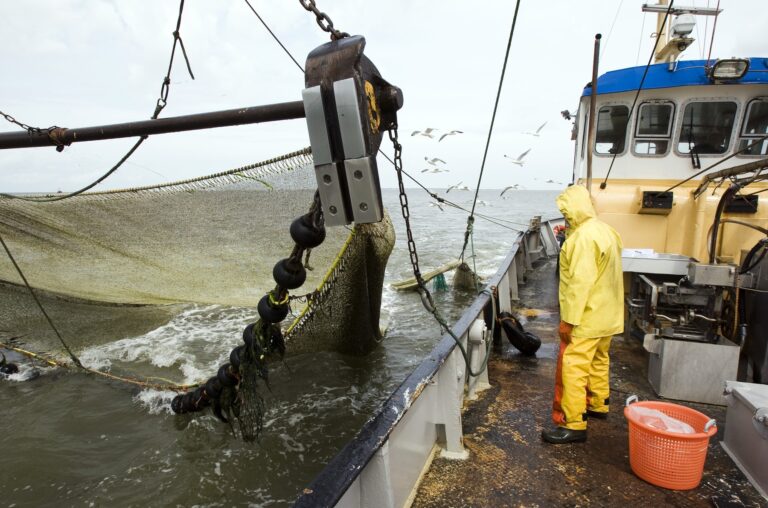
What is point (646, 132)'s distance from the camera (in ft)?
18.0

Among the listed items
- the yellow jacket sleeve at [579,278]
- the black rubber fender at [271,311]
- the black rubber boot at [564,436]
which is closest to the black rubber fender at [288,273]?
the black rubber fender at [271,311]

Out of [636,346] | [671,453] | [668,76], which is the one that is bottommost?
[636,346]

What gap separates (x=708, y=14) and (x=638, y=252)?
4360mm

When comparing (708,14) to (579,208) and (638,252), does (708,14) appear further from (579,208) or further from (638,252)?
(579,208)

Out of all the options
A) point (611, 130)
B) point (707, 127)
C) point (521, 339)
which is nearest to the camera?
point (521, 339)

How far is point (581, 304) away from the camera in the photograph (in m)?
2.70

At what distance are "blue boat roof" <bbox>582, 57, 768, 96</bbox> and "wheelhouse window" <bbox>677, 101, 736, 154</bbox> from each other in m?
0.33

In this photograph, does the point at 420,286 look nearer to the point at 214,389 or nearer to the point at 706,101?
the point at 214,389

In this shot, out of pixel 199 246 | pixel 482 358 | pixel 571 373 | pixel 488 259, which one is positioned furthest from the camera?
pixel 488 259

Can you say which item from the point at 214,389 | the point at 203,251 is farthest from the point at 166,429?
the point at 214,389

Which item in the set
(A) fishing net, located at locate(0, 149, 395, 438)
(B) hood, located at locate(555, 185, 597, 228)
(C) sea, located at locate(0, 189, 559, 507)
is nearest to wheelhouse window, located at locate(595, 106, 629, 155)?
(C) sea, located at locate(0, 189, 559, 507)

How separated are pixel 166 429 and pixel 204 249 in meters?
2.11

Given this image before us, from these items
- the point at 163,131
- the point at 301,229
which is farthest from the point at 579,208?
the point at 163,131

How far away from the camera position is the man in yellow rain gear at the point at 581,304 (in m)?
2.72
